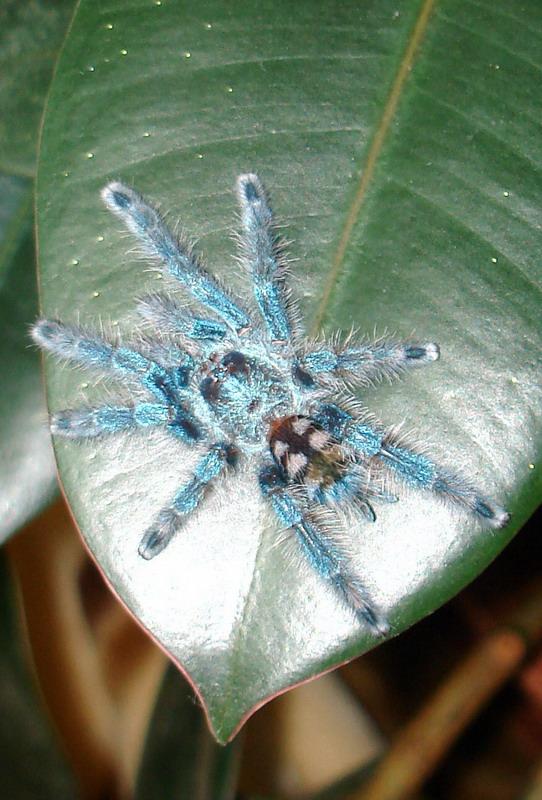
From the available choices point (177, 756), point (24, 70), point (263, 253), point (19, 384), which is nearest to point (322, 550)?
point (263, 253)

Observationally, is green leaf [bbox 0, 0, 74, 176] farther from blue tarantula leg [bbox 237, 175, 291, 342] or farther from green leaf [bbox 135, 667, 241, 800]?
green leaf [bbox 135, 667, 241, 800]

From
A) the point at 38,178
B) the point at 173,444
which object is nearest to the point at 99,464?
the point at 173,444

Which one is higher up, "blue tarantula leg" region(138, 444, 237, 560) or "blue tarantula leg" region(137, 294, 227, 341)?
"blue tarantula leg" region(137, 294, 227, 341)

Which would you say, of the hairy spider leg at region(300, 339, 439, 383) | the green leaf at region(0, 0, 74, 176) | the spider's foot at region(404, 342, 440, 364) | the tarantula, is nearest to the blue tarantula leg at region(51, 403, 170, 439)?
the tarantula

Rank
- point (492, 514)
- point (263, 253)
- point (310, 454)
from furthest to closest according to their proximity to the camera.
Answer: point (310, 454) → point (263, 253) → point (492, 514)

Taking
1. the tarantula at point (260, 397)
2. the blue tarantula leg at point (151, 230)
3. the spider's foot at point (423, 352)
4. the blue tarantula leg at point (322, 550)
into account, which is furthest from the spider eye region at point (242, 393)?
the spider's foot at point (423, 352)

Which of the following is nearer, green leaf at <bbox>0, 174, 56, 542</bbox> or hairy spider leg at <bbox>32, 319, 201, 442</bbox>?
hairy spider leg at <bbox>32, 319, 201, 442</bbox>

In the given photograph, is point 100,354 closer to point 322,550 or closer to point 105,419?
point 105,419
